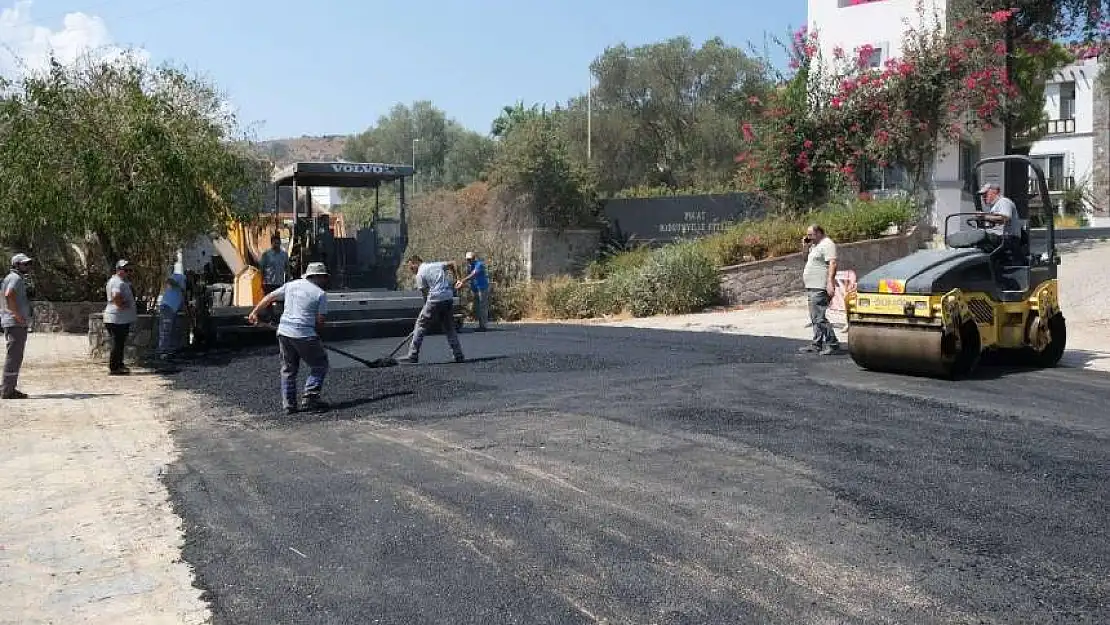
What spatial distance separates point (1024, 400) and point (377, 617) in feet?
21.3

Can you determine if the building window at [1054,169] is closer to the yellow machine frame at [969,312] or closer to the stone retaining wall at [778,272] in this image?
the stone retaining wall at [778,272]

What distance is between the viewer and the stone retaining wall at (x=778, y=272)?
63.8 ft

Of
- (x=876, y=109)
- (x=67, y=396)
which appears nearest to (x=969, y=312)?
(x=67, y=396)

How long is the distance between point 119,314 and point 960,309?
379 inches

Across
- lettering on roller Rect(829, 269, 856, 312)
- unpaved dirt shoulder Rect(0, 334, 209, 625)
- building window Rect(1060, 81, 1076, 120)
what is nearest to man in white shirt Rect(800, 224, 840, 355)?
lettering on roller Rect(829, 269, 856, 312)

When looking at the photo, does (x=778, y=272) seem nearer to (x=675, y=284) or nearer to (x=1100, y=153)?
(x=675, y=284)

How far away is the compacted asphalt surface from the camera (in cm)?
459

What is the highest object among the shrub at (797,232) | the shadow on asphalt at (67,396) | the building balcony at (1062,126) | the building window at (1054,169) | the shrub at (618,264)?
the building balcony at (1062,126)

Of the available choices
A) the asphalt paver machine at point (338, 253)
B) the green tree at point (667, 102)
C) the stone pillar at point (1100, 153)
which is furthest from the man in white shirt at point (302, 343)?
the stone pillar at point (1100, 153)

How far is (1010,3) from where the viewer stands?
70.1 feet

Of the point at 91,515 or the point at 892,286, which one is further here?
the point at 892,286

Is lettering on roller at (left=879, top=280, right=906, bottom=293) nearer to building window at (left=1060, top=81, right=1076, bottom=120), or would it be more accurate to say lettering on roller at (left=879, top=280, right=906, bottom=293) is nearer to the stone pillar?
the stone pillar

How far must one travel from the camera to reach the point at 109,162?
13.8 m

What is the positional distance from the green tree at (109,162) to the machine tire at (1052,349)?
A: 10.6m
